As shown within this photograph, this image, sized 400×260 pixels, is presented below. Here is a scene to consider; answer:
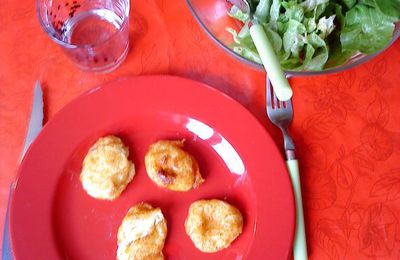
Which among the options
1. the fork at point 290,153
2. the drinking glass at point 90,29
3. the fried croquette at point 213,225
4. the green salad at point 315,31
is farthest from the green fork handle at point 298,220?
the drinking glass at point 90,29

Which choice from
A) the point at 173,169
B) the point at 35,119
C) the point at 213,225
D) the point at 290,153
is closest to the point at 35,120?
the point at 35,119

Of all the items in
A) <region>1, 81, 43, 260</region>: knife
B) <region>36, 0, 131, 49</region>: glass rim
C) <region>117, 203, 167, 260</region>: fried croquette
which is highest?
<region>36, 0, 131, 49</region>: glass rim

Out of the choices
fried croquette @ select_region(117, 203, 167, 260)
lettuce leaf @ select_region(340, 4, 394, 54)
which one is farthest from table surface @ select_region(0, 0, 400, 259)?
fried croquette @ select_region(117, 203, 167, 260)

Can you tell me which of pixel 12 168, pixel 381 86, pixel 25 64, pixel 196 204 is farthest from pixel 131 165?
pixel 381 86

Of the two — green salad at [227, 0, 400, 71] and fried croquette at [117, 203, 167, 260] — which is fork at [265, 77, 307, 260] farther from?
fried croquette at [117, 203, 167, 260]

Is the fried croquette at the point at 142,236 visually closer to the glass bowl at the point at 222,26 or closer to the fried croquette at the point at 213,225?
the fried croquette at the point at 213,225
